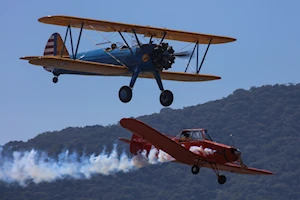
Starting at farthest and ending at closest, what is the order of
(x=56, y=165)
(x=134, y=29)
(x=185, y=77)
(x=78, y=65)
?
(x=56, y=165)
(x=185, y=77)
(x=134, y=29)
(x=78, y=65)

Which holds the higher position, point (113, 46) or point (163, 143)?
point (113, 46)

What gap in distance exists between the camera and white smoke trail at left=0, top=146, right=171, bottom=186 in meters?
49.8

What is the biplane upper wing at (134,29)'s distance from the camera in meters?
41.6

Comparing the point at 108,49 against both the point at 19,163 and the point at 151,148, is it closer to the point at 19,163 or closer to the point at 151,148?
the point at 151,148

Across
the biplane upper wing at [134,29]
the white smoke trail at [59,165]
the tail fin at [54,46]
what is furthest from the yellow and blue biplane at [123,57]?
the white smoke trail at [59,165]

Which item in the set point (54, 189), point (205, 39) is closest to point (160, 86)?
point (205, 39)

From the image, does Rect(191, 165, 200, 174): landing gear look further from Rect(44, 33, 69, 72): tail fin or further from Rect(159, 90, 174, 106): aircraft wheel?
Rect(44, 33, 69, 72): tail fin

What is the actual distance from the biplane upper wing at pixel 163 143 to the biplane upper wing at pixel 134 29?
4518 mm

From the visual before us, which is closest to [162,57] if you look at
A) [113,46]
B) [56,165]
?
[113,46]

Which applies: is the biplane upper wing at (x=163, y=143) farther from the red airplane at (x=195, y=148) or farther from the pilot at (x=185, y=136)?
the pilot at (x=185, y=136)

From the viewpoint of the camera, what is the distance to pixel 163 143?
44875 mm

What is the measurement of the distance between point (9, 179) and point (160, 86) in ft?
41.0

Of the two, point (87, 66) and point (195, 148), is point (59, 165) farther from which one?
point (87, 66)

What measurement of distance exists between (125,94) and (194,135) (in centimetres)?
594
